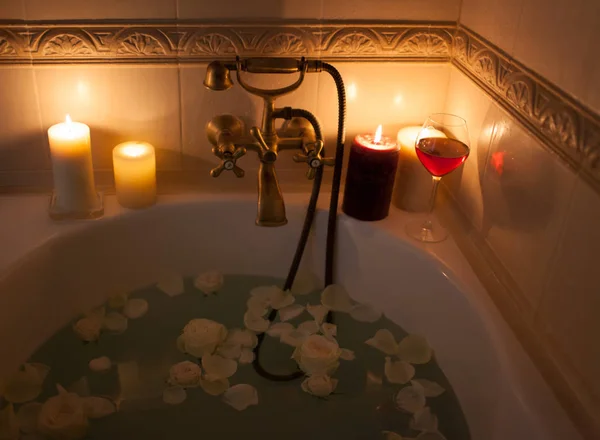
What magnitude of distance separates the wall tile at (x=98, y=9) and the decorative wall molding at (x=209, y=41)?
0.02 meters

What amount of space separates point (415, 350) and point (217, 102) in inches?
26.6

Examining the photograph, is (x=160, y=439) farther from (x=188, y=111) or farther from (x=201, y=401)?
(x=188, y=111)

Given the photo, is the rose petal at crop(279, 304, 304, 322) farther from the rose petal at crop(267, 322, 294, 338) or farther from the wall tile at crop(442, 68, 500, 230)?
the wall tile at crop(442, 68, 500, 230)

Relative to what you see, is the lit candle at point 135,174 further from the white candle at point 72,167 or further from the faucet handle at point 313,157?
the faucet handle at point 313,157

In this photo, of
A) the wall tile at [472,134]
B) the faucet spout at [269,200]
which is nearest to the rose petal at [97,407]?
the faucet spout at [269,200]

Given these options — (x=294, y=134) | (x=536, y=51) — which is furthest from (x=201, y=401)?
(x=536, y=51)

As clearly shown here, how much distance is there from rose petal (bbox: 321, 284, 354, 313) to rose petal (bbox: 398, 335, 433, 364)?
0.50 feet

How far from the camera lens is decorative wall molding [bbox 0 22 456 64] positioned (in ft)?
4.06

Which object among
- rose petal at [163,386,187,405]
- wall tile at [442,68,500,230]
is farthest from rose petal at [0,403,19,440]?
wall tile at [442,68,500,230]

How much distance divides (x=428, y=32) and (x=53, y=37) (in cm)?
79

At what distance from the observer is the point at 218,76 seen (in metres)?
1.14

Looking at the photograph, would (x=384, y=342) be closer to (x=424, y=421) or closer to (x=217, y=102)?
(x=424, y=421)

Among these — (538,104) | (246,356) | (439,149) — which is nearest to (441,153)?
(439,149)

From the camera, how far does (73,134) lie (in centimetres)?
122
